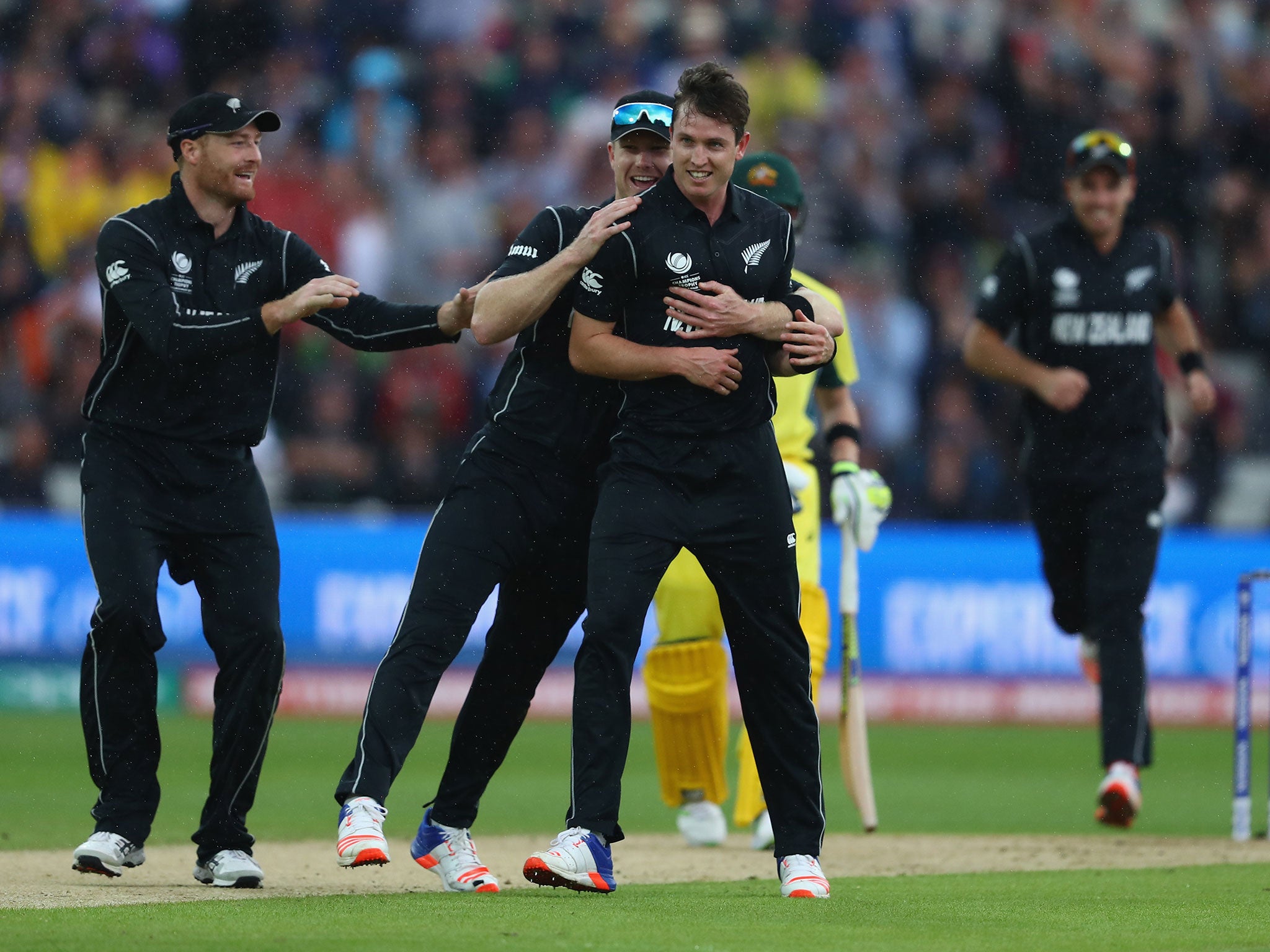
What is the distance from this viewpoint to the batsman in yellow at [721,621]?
829 centimetres

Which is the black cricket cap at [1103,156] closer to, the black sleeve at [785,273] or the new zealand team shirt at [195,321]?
the black sleeve at [785,273]

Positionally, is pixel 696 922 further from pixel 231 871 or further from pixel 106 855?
pixel 106 855

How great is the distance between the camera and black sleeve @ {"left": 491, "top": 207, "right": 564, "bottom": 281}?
249 inches

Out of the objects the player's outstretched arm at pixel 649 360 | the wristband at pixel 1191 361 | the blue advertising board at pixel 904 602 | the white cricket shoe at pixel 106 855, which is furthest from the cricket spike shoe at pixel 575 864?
the blue advertising board at pixel 904 602

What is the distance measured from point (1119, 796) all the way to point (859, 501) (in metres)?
1.77

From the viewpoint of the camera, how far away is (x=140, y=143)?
666 inches

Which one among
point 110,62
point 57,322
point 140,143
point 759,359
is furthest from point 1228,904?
point 110,62

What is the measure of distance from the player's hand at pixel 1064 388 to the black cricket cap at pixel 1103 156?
3.13ft

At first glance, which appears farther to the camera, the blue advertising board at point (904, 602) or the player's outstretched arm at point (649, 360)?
the blue advertising board at point (904, 602)

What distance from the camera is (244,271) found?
6.87 m

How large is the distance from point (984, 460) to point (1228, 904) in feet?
29.8

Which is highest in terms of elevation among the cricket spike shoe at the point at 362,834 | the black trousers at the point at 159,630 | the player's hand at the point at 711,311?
the player's hand at the point at 711,311

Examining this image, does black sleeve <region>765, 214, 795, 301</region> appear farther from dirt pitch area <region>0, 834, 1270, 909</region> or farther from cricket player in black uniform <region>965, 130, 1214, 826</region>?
cricket player in black uniform <region>965, 130, 1214, 826</region>

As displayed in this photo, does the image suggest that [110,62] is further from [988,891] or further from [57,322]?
[988,891]
